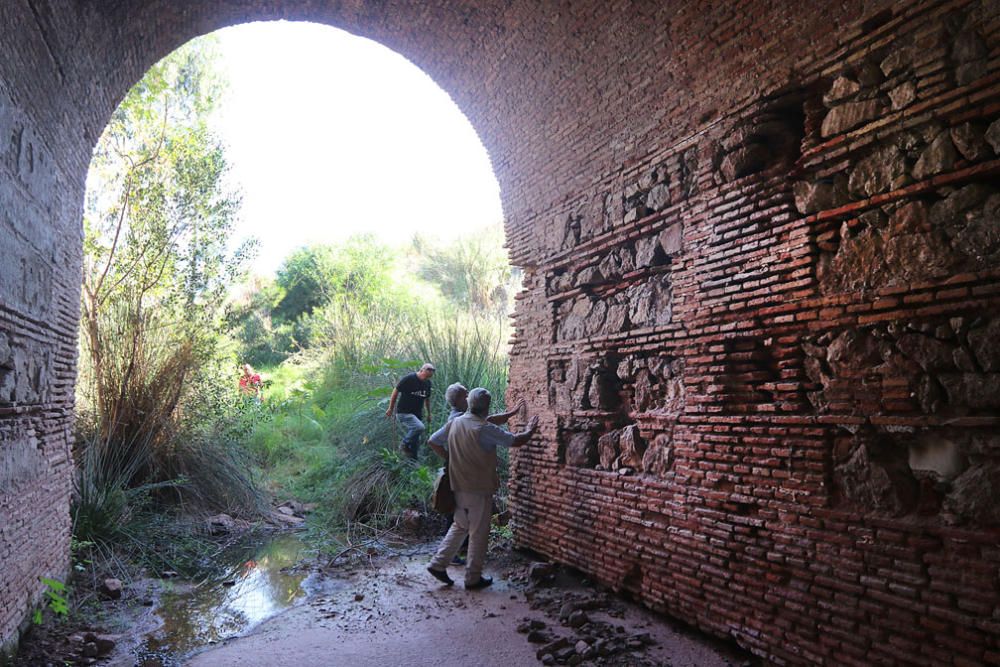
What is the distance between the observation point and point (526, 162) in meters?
6.69

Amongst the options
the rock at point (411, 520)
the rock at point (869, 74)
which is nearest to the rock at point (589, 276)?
the rock at point (869, 74)

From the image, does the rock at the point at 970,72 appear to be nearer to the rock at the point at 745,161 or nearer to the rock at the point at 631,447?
the rock at the point at 745,161

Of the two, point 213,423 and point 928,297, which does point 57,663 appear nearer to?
point 213,423

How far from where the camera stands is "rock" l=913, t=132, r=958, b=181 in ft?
10.0

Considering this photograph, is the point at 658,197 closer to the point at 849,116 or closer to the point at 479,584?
the point at 849,116

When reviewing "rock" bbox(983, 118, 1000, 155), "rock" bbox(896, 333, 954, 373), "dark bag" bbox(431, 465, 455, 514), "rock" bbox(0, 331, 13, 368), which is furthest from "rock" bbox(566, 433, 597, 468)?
"rock" bbox(0, 331, 13, 368)

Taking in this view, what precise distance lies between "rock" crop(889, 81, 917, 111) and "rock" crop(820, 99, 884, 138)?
0.08m

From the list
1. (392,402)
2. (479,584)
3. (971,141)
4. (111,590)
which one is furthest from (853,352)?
(392,402)

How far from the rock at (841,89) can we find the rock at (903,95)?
0.22 metres

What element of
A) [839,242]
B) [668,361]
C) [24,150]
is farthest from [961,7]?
[24,150]

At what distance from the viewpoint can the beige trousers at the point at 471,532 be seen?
561 cm

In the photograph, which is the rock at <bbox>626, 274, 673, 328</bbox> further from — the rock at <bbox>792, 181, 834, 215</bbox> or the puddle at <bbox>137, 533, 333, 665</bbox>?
the puddle at <bbox>137, 533, 333, 665</bbox>

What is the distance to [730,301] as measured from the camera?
4188 mm

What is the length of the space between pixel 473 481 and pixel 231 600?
2.18 metres
